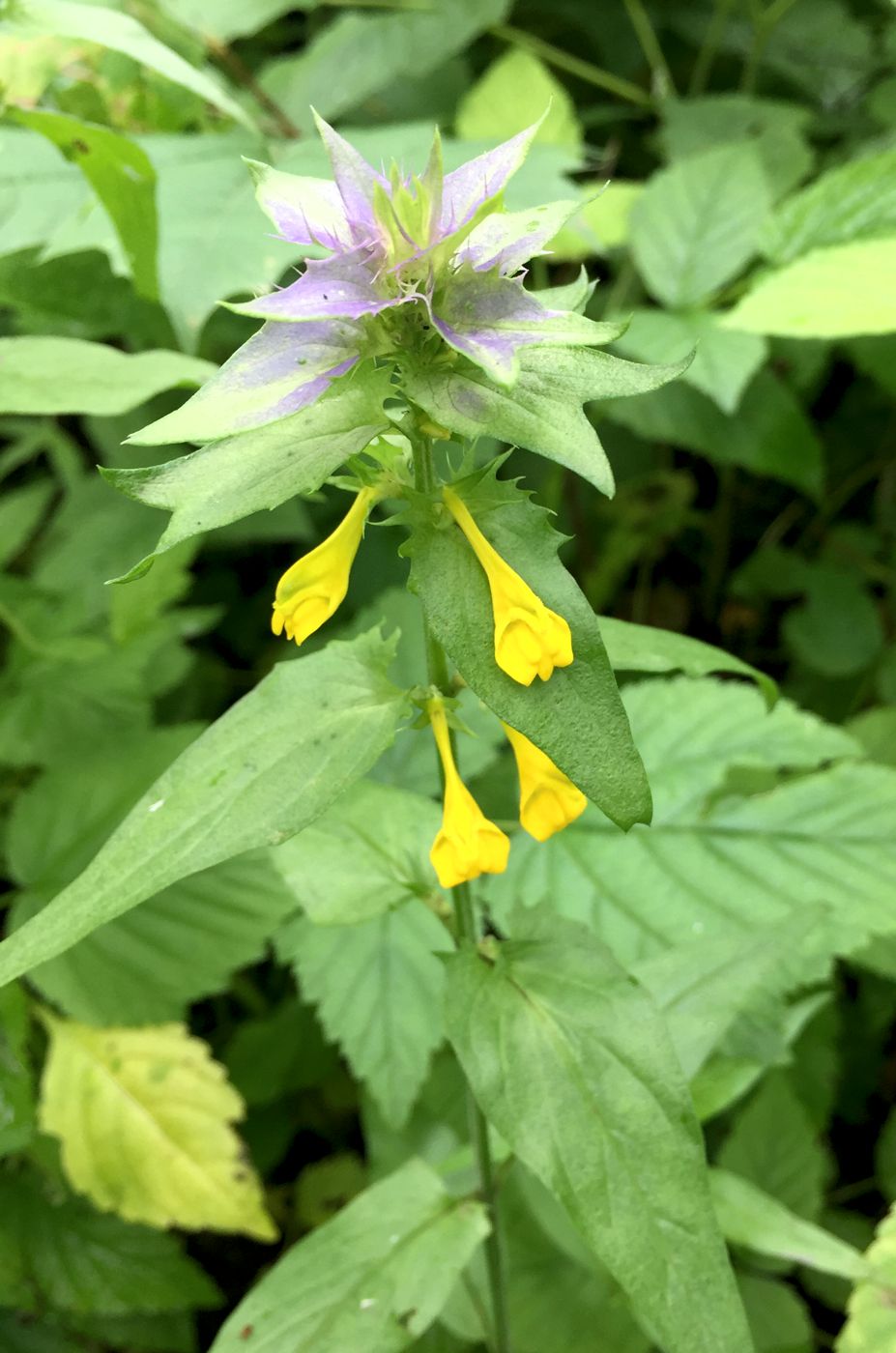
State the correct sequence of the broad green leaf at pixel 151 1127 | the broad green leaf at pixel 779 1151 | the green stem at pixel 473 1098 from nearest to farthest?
the green stem at pixel 473 1098 < the broad green leaf at pixel 151 1127 < the broad green leaf at pixel 779 1151

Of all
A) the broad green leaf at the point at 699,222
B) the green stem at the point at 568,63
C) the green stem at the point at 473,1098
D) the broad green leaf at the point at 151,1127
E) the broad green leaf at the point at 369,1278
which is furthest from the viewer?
the green stem at the point at 568,63

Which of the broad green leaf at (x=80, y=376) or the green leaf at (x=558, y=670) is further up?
the broad green leaf at (x=80, y=376)

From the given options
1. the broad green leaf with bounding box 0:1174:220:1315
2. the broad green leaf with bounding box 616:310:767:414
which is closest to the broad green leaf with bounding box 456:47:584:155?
the broad green leaf with bounding box 616:310:767:414

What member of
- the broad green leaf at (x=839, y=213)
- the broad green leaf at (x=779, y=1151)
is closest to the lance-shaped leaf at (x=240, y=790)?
the broad green leaf at (x=779, y=1151)

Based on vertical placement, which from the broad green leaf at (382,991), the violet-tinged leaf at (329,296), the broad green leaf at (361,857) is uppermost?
the violet-tinged leaf at (329,296)

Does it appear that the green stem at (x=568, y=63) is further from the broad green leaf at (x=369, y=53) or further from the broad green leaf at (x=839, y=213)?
the broad green leaf at (x=839, y=213)

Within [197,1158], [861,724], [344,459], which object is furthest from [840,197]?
[197,1158]

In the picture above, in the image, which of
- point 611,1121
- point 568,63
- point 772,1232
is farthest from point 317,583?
point 568,63
